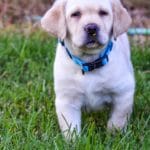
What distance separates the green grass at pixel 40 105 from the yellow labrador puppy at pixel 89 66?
114mm

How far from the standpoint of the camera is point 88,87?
Result: 3893 millimetres

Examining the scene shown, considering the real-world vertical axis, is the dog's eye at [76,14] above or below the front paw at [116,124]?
above

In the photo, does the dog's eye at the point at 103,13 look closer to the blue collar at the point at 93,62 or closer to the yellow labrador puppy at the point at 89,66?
the yellow labrador puppy at the point at 89,66

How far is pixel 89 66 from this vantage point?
12.8 ft

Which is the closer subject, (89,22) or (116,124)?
(89,22)

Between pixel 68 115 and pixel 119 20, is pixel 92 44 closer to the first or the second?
pixel 119 20

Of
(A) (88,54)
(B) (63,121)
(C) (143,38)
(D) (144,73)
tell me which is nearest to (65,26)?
(A) (88,54)

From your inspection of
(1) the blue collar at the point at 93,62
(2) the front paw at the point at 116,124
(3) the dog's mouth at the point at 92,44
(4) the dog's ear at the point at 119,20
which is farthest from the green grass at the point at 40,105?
(4) the dog's ear at the point at 119,20

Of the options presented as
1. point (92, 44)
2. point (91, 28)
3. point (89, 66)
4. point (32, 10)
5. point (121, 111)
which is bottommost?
point (32, 10)

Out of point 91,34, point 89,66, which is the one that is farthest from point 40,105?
point 91,34

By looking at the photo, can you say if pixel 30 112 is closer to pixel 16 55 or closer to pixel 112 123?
pixel 112 123

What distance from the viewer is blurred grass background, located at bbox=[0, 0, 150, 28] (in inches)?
260

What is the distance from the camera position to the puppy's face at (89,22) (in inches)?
145

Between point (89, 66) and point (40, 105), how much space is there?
2.10ft
